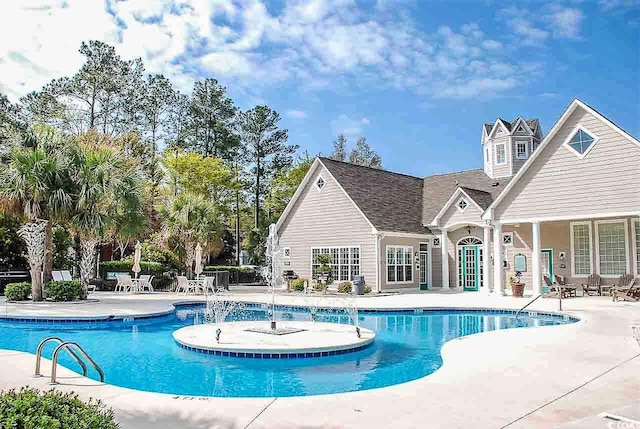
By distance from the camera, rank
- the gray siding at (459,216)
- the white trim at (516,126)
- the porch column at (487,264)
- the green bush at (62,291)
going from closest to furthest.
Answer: the green bush at (62,291) < the porch column at (487,264) < the gray siding at (459,216) < the white trim at (516,126)

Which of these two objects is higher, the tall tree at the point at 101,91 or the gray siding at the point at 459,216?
the tall tree at the point at 101,91

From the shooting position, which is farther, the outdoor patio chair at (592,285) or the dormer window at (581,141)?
the outdoor patio chair at (592,285)

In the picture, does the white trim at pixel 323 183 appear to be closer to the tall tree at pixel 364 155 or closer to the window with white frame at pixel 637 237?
the window with white frame at pixel 637 237

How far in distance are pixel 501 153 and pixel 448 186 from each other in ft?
10.4

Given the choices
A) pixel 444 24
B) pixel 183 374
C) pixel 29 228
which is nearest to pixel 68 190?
pixel 29 228

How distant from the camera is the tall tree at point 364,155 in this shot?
49250 millimetres

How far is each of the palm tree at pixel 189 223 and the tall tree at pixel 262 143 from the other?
16608mm

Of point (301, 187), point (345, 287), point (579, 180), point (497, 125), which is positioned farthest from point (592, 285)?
point (301, 187)

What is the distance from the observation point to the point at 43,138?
16.6m

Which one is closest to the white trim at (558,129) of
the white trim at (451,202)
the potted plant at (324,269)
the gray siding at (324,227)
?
the white trim at (451,202)

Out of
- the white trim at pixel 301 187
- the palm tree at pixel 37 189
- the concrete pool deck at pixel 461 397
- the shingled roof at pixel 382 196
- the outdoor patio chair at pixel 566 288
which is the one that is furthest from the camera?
the white trim at pixel 301 187

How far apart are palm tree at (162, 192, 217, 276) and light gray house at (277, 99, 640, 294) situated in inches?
143

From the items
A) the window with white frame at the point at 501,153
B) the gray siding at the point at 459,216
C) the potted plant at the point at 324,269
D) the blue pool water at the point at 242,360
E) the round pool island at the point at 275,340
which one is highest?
the window with white frame at the point at 501,153

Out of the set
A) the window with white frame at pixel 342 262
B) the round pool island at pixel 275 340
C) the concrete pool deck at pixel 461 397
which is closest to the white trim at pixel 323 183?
the window with white frame at pixel 342 262
